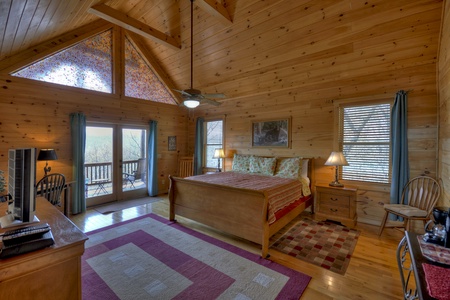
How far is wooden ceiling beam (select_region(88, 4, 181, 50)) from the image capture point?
3.57 meters

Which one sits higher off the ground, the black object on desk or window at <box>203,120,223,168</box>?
window at <box>203,120,223,168</box>

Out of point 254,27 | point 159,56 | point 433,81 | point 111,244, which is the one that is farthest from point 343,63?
point 111,244

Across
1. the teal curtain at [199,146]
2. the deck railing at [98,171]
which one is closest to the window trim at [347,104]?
the teal curtain at [199,146]

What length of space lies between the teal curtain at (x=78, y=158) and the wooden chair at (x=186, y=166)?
2515mm

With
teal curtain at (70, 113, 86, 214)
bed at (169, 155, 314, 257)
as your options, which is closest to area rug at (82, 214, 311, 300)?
bed at (169, 155, 314, 257)

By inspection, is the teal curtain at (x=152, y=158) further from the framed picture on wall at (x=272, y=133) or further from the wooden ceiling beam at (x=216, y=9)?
the wooden ceiling beam at (x=216, y=9)

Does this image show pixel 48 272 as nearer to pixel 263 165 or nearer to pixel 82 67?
pixel 263 165

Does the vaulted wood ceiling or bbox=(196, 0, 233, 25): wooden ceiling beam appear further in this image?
bbox=(196, 0, 233, 25): wooden ceiling beam

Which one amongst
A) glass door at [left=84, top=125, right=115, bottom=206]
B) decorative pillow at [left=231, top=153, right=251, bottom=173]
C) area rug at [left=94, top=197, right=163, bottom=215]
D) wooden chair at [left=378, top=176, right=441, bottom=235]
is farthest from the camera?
Result: decorative pillow at [left=231, top=153, right=251, bottom=173]

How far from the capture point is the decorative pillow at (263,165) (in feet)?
14.7

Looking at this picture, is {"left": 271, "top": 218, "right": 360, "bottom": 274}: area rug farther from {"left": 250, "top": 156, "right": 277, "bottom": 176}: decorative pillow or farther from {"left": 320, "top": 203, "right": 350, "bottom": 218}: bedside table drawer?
{"left": 250, "top": 156, "right": 277, "bottom": 176}: decorative pillow

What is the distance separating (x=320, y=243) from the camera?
299cm

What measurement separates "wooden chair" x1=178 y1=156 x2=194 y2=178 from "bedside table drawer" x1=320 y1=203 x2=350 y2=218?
3.60m

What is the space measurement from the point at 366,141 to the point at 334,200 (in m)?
1.24
